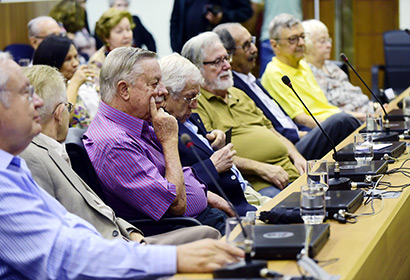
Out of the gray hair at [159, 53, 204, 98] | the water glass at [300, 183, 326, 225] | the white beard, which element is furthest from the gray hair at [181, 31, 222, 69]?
the water glass at [300, 183, 326, 225]

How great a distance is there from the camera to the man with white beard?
3564 millimetres

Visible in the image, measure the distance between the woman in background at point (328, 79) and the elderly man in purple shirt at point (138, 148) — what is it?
301 centimetres

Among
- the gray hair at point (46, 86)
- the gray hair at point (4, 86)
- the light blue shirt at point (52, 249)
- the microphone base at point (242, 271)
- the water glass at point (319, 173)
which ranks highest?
the gray hair at point (4, 86)

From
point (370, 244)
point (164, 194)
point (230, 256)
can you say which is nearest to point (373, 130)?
point (164, 194)

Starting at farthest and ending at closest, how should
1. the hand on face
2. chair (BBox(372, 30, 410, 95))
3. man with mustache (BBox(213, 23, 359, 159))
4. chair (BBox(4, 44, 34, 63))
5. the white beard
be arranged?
chair (BBox(372, 30, 410, 95)) → chair (BBox(4, 44, 34, 63)) → man with mustache (BBox(213, 23, 359, 159)) → the white beard → the hand on face

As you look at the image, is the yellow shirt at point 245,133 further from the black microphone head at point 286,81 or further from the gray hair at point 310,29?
the gray hair at point 310,29

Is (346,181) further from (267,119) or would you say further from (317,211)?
(267,119)

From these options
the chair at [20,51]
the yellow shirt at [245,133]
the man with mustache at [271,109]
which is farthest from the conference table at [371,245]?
the chair at [20,51]

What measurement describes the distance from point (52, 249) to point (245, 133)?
221cm

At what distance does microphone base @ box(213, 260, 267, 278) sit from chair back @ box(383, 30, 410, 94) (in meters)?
5.64

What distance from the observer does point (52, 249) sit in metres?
Answer: 1.63

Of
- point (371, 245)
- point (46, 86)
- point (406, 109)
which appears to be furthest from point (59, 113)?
point (406, 109)

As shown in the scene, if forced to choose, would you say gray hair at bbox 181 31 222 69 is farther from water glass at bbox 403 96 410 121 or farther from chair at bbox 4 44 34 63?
chair at bbox 4 44 34 63

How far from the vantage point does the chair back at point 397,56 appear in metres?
6.88
